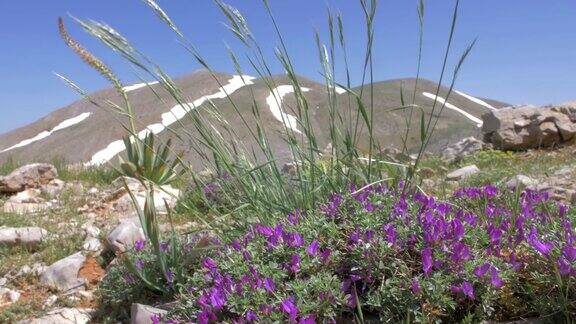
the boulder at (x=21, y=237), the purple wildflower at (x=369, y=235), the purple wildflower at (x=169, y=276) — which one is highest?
the purple wildflower at (x=369, y=235)

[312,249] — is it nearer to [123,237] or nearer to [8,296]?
[123,237]

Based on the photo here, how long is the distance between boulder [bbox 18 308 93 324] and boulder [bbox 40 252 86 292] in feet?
1.26

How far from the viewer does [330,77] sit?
11.9 ft

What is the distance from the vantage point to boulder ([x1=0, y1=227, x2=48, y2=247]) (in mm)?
4973

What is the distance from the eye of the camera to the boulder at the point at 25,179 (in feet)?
26.7

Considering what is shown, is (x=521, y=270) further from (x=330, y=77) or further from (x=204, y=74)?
(x=204, y=74)

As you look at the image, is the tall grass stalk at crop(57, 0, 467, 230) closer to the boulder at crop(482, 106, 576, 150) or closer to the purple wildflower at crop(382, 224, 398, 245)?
the purple wildflower at crop(382, 224, 398, 245)

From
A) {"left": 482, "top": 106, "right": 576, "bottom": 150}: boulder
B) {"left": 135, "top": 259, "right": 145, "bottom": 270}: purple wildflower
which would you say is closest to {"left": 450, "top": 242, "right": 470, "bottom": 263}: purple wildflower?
{"left": 135, "top": 259, "right": 145, "bottom": 270}: purple wildflower

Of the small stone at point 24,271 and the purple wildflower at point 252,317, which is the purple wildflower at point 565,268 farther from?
the small stone at point 24,271

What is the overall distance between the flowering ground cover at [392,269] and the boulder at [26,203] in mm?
4685

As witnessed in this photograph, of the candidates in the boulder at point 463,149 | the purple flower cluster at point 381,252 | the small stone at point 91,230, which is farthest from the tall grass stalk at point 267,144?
the boulder at point 463,149

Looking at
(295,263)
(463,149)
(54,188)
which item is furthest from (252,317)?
(463,149)

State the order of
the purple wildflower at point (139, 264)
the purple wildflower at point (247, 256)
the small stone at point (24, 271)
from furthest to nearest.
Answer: the small stone at point (24, 271)
the purple wildflower at point (139, 264)
the purple wildflower at point (247, 256)

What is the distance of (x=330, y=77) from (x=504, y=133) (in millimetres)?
7922
